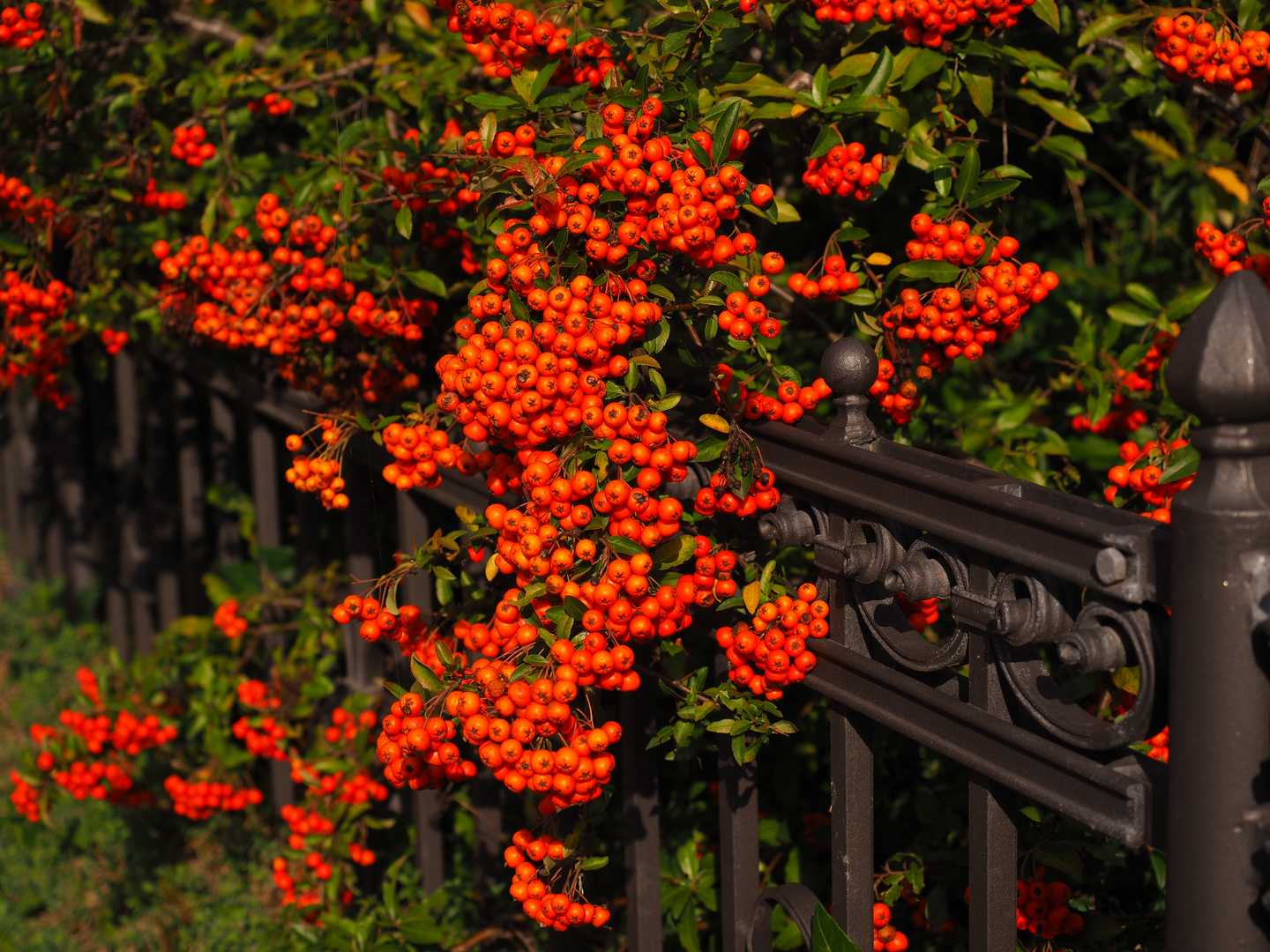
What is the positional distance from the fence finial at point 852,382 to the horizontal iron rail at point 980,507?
3 cm

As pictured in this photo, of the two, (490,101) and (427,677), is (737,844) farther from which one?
(490,101)

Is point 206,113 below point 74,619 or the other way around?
the other way around

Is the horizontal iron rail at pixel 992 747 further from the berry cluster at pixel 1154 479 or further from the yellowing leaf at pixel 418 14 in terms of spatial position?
the yellowing leaf at pixel 418 14

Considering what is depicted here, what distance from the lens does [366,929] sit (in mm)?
2852

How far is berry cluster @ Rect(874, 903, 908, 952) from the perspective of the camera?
6.79ft

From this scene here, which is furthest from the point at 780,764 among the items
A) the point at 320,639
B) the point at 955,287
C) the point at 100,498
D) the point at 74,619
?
the point at 74,619

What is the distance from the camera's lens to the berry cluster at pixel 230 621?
3.64 m

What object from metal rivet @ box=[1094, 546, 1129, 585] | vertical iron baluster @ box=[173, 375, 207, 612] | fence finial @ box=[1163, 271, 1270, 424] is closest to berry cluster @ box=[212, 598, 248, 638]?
vertical iron baluster @ box=[173, 375, 207, 612]

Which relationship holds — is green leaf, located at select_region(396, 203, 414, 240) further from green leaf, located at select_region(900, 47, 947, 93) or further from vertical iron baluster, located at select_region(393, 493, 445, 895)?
green leaf, located at select_region(900, 47, 947, 93)

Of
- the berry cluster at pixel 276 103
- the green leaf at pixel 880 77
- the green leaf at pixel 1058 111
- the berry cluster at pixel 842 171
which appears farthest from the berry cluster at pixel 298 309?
the green leaf at pixel 1058 111

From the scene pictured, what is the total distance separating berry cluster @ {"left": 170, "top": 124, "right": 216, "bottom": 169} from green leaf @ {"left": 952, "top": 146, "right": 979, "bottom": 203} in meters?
2.06

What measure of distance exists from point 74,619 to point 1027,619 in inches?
220

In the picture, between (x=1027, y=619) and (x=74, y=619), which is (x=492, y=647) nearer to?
(x=1027, y=619)

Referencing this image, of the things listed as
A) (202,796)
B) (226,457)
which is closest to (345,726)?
(202,796)
